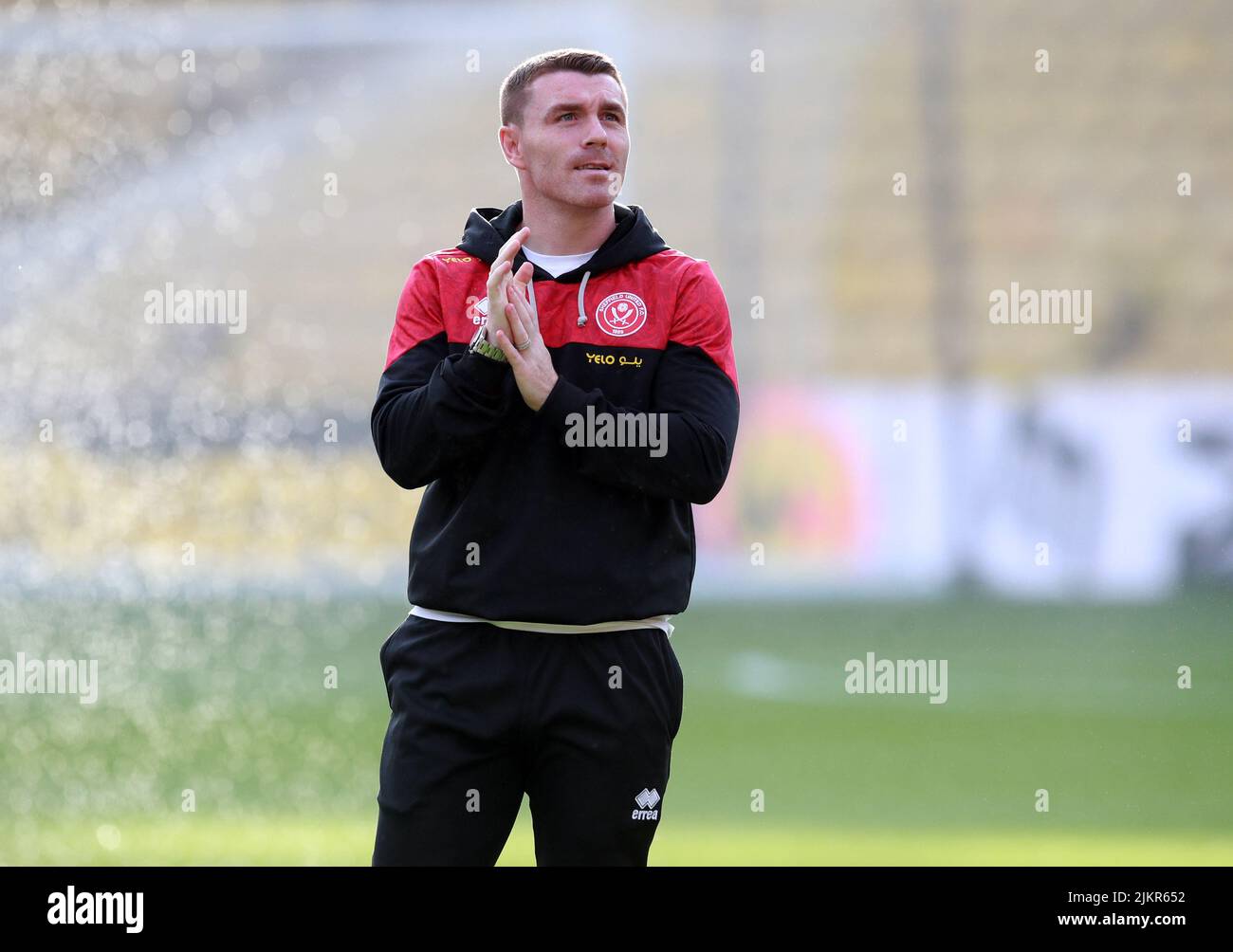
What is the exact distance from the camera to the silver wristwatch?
2232mm

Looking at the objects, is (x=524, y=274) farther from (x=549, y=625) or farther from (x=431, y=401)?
(x=549, y=625)

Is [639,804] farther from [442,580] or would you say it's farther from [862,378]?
[862,378]

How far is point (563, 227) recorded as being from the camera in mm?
2459

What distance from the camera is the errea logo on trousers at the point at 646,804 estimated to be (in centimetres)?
231

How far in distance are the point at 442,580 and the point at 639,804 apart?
452 millimetres

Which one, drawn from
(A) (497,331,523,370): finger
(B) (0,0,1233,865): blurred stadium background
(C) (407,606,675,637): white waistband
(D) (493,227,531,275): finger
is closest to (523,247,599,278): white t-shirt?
(D) (493,227,531,275): finger

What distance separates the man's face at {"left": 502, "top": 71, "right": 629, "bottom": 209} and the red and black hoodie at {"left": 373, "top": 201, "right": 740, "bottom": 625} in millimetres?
107

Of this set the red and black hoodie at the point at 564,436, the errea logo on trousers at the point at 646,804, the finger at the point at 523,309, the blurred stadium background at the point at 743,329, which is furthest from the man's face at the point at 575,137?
the blurred stadium background at the point at 743,329

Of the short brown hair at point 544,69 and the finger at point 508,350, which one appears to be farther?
the short brown hair at point 544,69

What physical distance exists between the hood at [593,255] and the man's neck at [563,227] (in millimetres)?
24

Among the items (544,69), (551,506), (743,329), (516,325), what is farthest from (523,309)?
(743,329)

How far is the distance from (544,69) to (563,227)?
250 mm

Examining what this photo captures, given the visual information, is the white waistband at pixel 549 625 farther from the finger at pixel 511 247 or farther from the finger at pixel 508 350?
the finger at pixel 511 247

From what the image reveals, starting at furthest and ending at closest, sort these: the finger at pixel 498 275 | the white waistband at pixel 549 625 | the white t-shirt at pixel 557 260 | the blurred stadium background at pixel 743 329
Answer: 1. the blurred stadium background at pixel 743 329
2. the white t-shirt at pixel 557 260
3. the white waistband at pixel 549 625
4. the finger at pixel 498 275
